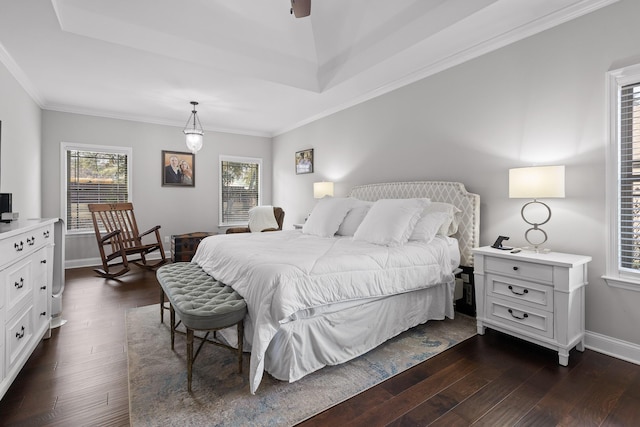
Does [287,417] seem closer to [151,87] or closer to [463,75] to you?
[463,75]

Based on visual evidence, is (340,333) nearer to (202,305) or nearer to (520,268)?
(202,305)

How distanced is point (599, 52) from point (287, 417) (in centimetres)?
324

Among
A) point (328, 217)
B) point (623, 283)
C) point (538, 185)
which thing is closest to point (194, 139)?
point (328, 217)

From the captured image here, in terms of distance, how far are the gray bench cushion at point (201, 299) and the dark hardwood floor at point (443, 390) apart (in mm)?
501

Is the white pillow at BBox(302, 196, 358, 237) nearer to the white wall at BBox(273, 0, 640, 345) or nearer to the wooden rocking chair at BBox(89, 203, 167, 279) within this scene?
the white wall at BBox(273, 0, 640, 345)

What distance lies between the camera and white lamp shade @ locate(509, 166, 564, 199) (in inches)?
90.4

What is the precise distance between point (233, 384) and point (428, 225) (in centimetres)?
206

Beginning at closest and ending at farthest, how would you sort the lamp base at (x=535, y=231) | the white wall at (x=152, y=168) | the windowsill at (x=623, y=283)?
the windowsill at (x=623, y=283) < the lamp base at (x=535, y=231) < the white wall at (x=152, y=168)

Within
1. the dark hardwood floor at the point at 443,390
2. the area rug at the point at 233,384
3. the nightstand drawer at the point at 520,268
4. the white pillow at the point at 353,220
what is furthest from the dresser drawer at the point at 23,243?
the nightstand drawer at the point at 520,268

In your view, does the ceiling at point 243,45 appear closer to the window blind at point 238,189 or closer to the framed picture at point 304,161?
the framed picture at point 304,161

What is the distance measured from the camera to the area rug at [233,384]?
5.29 feet

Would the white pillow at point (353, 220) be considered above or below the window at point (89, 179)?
below

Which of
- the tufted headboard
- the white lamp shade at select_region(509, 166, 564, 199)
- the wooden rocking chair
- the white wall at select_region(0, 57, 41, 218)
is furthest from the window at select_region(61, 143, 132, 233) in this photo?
the white lamp shade at select_region(509, 166, 564, 199)

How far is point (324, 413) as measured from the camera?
163cm
